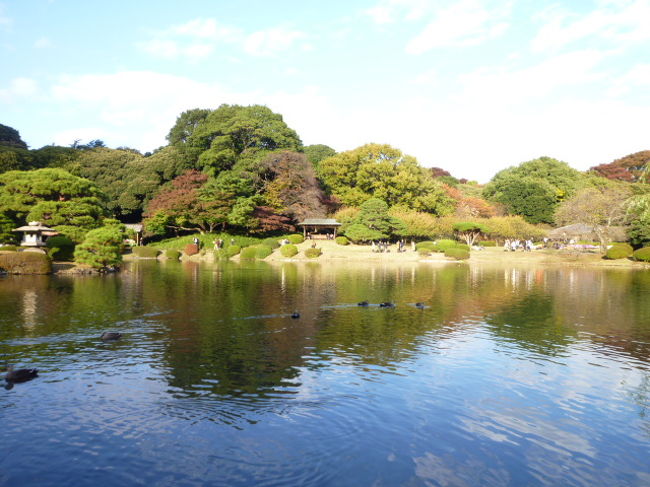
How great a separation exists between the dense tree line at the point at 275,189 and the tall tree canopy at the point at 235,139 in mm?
159

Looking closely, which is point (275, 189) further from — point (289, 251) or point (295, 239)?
point (289, 251)

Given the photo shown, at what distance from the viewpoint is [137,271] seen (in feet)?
124

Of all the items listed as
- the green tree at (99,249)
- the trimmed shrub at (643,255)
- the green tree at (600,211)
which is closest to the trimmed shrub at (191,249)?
the green tree at (99,249)

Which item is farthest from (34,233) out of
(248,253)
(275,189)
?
(275,189)

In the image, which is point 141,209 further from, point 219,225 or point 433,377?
point 433,377

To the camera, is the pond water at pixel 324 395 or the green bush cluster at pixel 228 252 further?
the green bush cluster at pixel 228 252

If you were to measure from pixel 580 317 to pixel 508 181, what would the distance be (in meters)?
66.6

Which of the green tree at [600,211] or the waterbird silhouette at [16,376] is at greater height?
the green tree at [600,211]

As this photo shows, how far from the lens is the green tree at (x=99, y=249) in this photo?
34.9 metres

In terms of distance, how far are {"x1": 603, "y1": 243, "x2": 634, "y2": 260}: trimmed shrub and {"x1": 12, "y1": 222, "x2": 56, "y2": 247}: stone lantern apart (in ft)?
166

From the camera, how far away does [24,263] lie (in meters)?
34.0

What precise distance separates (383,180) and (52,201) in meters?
39.5

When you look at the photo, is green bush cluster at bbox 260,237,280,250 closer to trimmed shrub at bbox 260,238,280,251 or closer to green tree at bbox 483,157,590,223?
trimmed shrub at bbox 260,238,280,251

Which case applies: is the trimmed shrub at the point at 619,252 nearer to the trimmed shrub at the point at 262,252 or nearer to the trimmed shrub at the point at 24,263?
the trimmed shrub at the point at 262,252
